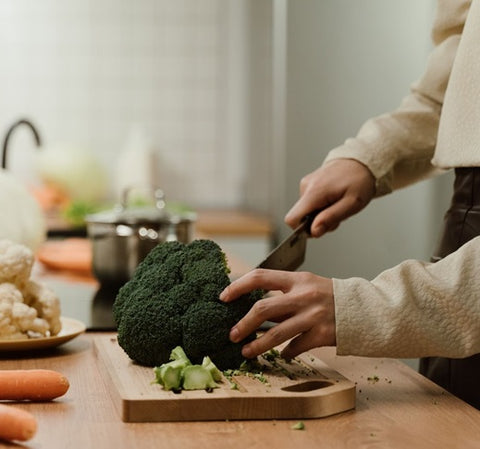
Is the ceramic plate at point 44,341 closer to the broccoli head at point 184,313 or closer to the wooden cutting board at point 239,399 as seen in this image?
the broccoli head at point 184,313

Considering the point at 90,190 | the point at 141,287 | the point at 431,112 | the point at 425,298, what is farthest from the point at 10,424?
the point at 90,190

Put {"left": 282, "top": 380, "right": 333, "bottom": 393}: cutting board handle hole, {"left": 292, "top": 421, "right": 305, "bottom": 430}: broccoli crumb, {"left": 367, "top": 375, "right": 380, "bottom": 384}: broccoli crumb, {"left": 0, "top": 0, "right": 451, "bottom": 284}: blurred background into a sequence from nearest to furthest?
{"left": 292, "top": 421, "right": 305, "bottom": 430}: broccoli crumb
{"left": 282, "top": 380, "right": 333, "bottom": 393}: cutting board handle hole
{"left": 367, "top": 375, "right": 380, "bottom": 384}: broccoli crumb
{"left": 0, "top": 0, "right": 451, "bottom": 284}: blurred background

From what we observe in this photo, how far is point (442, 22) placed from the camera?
1.88 m

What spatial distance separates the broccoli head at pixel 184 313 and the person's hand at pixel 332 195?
332 millimetres

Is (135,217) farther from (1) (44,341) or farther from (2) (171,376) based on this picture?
(2) (171,376)

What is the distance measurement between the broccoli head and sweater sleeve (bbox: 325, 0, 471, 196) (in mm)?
498

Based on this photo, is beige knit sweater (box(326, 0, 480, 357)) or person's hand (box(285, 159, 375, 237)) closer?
beige knit sweater (box(326, 0, 480, 357))

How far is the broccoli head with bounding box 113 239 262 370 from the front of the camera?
1.29m

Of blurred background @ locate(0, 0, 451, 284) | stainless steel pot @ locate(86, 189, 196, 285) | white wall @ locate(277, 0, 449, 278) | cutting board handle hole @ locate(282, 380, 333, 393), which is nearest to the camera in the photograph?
cutting board handle hole @ locate(282, 380, 333, 393)

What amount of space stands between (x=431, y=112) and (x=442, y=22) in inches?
6.8

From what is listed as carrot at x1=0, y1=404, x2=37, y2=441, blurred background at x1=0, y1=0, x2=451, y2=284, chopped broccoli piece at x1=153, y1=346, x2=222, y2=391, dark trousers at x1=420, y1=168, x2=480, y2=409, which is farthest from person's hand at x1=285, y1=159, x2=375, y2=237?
blurred background at x1=0, y1=0, x2=451, y2=284

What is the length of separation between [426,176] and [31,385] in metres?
1.01

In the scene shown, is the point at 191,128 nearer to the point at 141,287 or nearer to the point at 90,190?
the point at 90,190

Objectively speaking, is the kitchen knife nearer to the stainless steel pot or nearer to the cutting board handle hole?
the cutting board handle hole
